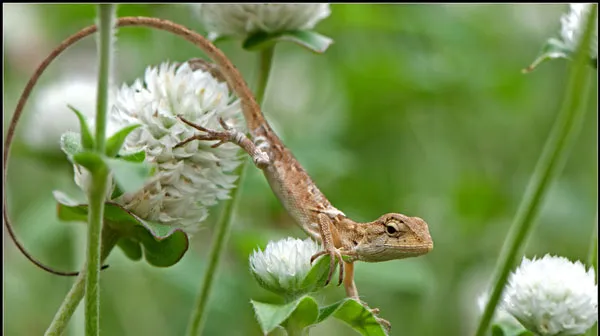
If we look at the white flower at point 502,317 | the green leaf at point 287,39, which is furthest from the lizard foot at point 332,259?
the green leaf at point 287,39

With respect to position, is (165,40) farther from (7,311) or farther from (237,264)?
(7,311)

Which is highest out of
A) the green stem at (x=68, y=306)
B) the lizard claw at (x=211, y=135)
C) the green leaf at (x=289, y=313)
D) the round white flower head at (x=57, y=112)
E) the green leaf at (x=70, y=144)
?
the round white flower head at (x=57, y=112)

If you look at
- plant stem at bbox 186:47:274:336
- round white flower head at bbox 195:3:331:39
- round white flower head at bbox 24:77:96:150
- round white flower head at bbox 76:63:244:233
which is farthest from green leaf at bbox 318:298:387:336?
round white flower head at bbox 24:77:96:150

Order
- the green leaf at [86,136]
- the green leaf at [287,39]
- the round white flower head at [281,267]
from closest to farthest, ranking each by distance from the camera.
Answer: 1. the green leaf at [86,136]
2. the round white flower head at [281,267]
3. the green leaf at [287,39]

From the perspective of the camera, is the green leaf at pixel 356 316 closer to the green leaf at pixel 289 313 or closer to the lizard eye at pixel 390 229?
the green leaf at pixel 289 313

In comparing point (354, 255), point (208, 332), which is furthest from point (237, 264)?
point (354, 255)

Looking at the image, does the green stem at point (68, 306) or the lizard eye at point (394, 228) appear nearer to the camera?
the green stem at point (68, 306)

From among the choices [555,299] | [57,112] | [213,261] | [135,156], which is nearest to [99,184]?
[135,156]
